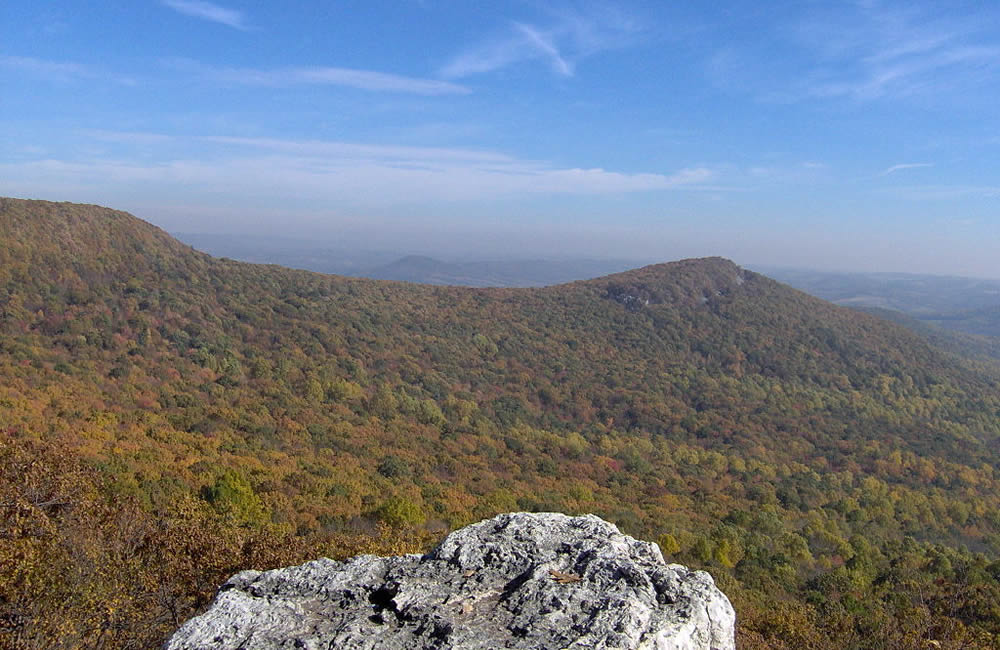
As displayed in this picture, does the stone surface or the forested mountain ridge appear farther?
the forested mountain ridge

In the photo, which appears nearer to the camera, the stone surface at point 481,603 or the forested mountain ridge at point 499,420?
the stone surface at point 481,603

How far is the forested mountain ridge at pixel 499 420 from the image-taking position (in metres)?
17.3

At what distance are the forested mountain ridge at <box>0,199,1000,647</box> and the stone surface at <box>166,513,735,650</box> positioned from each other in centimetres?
365

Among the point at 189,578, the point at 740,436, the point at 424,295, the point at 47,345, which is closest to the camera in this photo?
the point at 189,578

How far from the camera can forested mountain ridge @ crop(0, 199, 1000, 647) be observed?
17.3 m

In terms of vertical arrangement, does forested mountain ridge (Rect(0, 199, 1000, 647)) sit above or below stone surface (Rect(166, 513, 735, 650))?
below

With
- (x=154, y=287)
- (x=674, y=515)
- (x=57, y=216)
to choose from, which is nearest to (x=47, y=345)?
(x=154, y=287)

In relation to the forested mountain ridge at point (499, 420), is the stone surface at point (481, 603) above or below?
above

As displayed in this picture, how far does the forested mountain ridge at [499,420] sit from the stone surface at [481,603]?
3651 millimetres

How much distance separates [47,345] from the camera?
103 ft

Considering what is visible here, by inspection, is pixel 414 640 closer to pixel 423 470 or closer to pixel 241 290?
pixel 423 470

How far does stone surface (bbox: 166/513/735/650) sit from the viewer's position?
477cm

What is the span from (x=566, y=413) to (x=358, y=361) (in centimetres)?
1760

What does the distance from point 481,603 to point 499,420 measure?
38645mm
